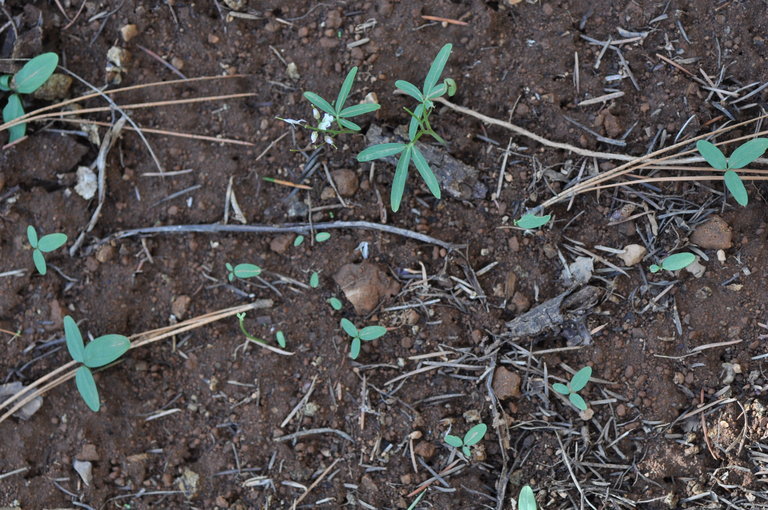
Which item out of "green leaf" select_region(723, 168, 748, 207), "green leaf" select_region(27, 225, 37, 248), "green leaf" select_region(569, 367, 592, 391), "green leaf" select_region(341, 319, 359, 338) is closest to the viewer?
"green leaf" select_region(723, 168, 748, 207)

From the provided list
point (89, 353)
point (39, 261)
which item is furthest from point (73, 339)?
point (39, 261)

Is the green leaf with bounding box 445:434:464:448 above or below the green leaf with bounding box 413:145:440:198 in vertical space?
below

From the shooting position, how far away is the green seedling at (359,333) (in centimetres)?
231

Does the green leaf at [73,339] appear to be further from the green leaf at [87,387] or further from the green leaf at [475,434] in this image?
the green leaf at [475,434]

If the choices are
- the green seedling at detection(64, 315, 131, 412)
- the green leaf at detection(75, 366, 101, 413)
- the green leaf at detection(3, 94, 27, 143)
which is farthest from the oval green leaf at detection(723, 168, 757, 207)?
the green leaf at detection(3, 94, 27, 143)

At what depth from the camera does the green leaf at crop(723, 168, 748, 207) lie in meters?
2.09

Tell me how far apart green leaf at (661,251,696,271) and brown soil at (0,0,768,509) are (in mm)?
87

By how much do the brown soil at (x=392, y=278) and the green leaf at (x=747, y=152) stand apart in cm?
19

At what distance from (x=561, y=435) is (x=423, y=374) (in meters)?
0.57

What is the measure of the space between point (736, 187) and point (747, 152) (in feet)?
0.42

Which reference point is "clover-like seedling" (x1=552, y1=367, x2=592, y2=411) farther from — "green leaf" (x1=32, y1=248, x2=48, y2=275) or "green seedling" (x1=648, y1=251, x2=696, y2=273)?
"green leaf" (x1=32, y1=248, x2=48, y2=275)

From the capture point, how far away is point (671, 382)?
2.27 m

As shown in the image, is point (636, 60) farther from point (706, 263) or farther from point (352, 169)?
point (352, 169)

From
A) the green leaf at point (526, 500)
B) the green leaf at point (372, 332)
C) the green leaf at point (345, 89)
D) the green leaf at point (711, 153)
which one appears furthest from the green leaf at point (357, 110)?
the green leaf at point (526, 500)
